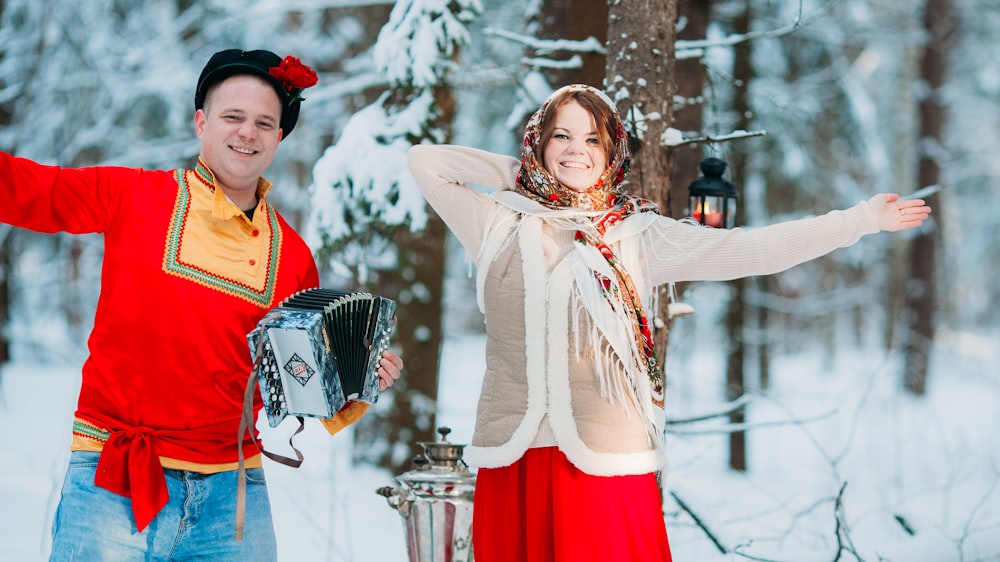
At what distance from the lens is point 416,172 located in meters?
3.17

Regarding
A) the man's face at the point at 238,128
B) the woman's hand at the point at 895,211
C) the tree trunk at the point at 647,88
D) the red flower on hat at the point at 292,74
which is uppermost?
the tree trunk at the point at 647,88

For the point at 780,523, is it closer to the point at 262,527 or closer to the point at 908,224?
the point at 908,224

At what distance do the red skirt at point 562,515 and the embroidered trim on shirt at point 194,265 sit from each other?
87 cm

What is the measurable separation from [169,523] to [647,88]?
2494mm

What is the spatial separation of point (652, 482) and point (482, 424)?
1.79 feet

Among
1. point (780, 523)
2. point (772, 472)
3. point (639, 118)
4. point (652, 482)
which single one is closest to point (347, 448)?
point (780, 523)

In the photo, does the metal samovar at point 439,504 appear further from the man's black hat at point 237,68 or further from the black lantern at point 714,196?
the man's black hat at point 237,68

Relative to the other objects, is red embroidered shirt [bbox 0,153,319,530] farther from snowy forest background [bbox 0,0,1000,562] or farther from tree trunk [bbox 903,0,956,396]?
tree trunk [bbox 903,0,956,396]

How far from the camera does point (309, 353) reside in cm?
259

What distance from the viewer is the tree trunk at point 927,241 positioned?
1381 cm

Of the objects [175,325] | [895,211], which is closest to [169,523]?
[175,325]

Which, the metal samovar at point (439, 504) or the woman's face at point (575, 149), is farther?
the metal samovar at point (439, 504)

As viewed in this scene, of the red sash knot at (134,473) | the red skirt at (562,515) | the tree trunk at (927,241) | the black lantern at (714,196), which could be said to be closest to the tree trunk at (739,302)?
the black lantern at (714,196)

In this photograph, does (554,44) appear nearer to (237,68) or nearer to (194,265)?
(237,68)
